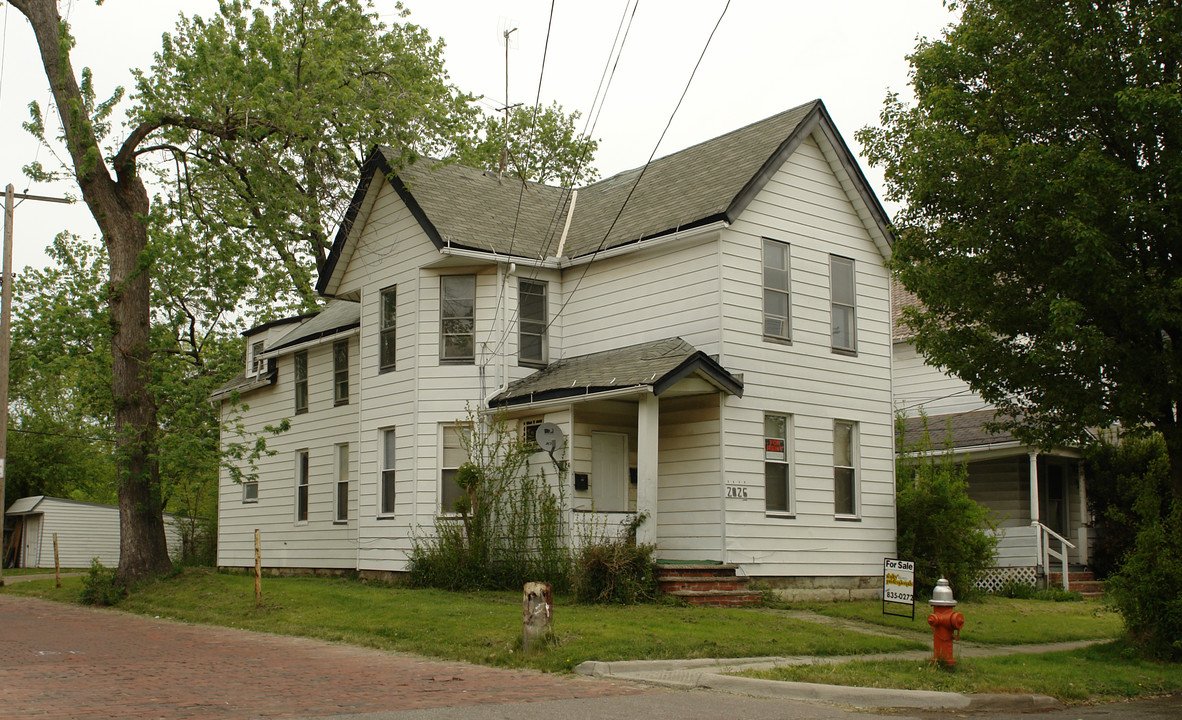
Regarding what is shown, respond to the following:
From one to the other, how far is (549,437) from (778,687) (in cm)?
812

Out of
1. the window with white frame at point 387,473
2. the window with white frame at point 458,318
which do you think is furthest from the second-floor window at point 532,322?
the window with white frame at point 387,473

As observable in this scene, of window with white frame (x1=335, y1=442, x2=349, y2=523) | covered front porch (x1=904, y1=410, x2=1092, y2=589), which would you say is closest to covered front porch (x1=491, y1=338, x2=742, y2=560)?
window with white frame (x1=335, y1=442, x2=349, y2=523)

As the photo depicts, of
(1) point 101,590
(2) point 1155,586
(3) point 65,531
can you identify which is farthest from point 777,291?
(3) point 65,531

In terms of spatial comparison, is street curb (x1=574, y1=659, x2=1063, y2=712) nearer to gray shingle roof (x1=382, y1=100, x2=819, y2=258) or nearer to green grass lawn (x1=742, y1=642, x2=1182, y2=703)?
green grass lawn (x1=742, y1=642, x2=1182, y2=703)

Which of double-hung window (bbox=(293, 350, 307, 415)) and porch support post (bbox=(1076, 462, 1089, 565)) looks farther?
double-hung window (bbox=(293, 350, 307, 415))

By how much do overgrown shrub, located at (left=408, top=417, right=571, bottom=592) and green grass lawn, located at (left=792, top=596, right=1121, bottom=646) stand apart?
4325 millimetres

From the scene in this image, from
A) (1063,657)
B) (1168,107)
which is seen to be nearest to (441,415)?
(1063,657)

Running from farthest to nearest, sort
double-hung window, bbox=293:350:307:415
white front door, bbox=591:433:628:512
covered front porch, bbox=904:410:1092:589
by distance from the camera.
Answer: double-hung window, bbox=293:350:307:415
covered front porch, bbox=904:410:1092:589
white front door, bbox=591:433:628:512

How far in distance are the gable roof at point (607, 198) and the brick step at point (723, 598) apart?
6123mm

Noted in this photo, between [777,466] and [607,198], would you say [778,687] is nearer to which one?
[777,466]

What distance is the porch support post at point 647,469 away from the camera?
16.8m

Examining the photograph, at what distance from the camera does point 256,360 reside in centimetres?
2836

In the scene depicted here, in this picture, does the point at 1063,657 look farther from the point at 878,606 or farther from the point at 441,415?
the point at 441,415

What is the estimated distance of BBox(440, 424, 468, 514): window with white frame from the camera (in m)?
19.7
